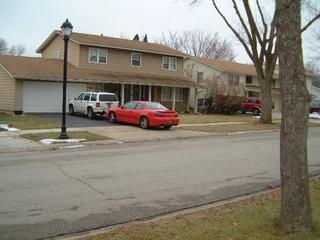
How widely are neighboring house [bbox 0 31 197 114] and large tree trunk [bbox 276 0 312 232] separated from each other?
25221mm

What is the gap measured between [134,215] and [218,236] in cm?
203

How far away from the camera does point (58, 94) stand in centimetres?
3142

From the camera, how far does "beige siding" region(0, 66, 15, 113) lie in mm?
29391

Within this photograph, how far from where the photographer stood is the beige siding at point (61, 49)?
3469 centimetres

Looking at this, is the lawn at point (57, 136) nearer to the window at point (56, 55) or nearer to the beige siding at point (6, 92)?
the beige siding at point (6, 92)

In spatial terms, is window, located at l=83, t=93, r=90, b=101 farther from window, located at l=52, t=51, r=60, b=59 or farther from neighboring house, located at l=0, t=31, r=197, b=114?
window, located at l=52, t=51, r=60, b=59

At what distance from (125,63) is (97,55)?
2812 millimetres

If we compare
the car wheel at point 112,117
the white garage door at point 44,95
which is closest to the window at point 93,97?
the car wheel at point 112,117

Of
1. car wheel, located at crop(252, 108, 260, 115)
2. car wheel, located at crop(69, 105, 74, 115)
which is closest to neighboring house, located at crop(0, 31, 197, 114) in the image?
car wheel, located at crop(69, 105, 74, 115)

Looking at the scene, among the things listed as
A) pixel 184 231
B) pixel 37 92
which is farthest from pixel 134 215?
pixel 37 92

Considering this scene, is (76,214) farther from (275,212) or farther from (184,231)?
(275,212)

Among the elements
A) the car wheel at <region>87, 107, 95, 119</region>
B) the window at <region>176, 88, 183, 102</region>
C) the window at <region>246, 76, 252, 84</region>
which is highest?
the window at <region>246, 76, 252, 84</region>

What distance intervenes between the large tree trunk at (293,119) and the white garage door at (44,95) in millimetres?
26077

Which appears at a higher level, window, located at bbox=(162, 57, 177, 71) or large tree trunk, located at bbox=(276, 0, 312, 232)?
window, located at bbox=(162, 57, 177, 71)
